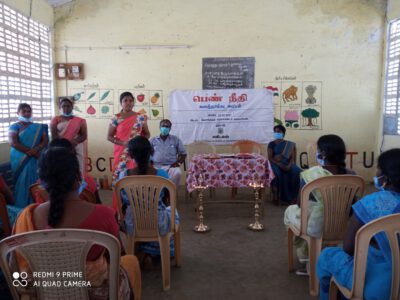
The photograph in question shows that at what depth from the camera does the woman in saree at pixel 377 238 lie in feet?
4.83

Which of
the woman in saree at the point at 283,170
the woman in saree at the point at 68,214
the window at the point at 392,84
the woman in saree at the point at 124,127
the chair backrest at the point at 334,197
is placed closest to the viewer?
the woman in saree at the point at 68,214

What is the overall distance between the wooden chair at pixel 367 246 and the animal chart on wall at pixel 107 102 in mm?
4582

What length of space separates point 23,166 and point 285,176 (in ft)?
10.4

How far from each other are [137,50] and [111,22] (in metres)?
0.60

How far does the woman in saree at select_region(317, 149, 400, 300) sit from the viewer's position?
147cm

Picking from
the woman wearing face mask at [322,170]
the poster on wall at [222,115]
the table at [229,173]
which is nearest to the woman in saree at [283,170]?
the table at [229,173]

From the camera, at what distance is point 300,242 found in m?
2.69

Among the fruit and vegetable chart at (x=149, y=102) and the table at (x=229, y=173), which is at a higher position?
the fruit and vegetable chart at (x=149, y=102)

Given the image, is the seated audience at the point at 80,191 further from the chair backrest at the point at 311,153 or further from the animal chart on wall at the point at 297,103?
the animal chart on wall at the point at 297,103

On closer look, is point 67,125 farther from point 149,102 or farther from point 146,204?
point 146,204

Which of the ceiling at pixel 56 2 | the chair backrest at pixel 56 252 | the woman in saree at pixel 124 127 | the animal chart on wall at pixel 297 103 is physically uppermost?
the ceiling at pixel 56 2

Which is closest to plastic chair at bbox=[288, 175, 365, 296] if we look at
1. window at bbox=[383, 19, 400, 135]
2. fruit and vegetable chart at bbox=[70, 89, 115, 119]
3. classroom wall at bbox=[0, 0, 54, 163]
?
classroom wall at bbox=[0, 0, 54, 163]

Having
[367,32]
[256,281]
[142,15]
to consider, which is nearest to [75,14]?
[142,15]

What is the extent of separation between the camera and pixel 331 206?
2.24 meters
